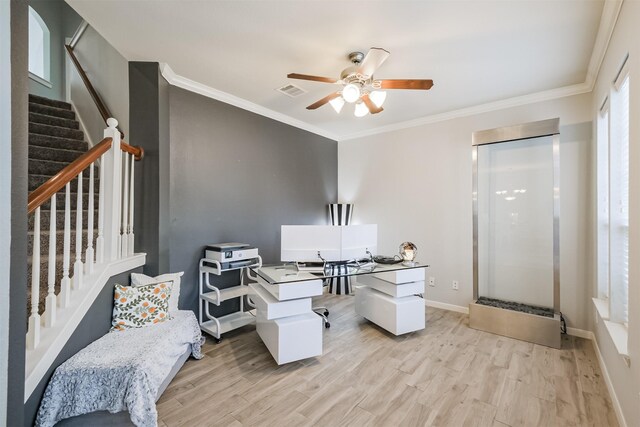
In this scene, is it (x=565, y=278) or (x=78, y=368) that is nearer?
(x=78, y=368)

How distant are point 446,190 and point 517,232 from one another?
3.13ft

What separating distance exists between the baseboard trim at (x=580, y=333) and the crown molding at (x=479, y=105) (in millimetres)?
2478

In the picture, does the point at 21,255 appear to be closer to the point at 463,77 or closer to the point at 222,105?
the point at 222,105

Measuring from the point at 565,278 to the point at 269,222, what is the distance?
3.45 meters

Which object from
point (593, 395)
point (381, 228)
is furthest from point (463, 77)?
point (593, 395)

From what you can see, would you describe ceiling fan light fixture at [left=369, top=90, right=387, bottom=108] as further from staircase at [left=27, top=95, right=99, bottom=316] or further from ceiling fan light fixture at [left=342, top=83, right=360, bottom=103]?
staircase at [left=27, top=95, right=99, bottom=316]

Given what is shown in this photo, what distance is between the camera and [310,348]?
2.29m

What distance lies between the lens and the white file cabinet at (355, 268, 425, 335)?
109 inches

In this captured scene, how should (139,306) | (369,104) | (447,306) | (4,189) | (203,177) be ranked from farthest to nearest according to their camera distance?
(447,306)
(203,177)
(369,104)
(139,306)
(4,189)

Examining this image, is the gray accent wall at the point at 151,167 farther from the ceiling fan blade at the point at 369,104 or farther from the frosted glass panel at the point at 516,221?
the frosted glass panel at the point at 516,221

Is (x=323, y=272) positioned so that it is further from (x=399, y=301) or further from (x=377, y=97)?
(x=377, y=97)

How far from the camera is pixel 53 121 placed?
331 centimetres

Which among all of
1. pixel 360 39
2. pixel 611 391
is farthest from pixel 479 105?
pixel 611 391

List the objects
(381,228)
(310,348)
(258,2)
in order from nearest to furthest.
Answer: (258,2)
(310,348)
(381,228)
